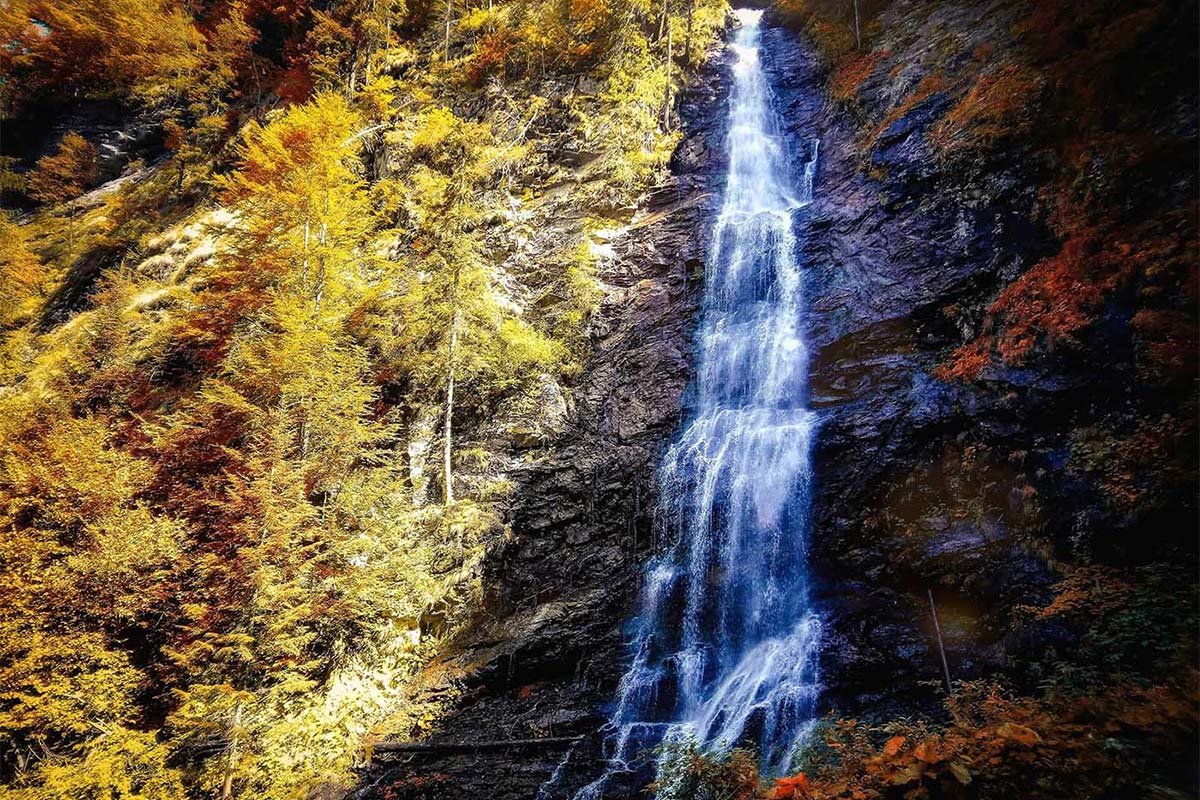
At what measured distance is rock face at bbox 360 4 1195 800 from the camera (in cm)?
745

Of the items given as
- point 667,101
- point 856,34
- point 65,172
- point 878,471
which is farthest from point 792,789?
point 65,172

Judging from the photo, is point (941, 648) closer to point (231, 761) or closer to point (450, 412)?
point (450, 412)

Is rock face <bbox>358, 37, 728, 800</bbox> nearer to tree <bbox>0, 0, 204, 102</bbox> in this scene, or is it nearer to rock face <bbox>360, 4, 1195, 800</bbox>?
rock face <bbox>360, 4, 1195, 800</bbox>

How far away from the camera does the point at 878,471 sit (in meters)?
9.61

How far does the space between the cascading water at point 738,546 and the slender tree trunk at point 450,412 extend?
539 centimetres

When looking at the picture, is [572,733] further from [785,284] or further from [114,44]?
[114,44]

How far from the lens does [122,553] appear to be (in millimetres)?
9688

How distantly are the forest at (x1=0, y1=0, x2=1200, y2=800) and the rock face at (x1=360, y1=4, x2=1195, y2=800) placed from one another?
0.21 ft

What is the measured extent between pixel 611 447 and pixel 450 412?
4441 millimetres

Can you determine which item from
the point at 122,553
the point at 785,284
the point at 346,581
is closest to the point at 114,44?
the point at 122,553

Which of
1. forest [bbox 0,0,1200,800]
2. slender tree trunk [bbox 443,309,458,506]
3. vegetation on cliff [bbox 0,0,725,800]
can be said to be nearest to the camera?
forest [bbox 0,0,1200,800]

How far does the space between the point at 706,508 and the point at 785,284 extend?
6.68 meters

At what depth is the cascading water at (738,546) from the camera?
842 cm

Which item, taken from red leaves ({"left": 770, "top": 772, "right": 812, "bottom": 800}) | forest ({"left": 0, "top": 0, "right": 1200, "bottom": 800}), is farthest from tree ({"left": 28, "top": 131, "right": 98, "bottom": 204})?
red leaves ({"left": 770, "top": 772, "right": 812, "bottom": 800})
